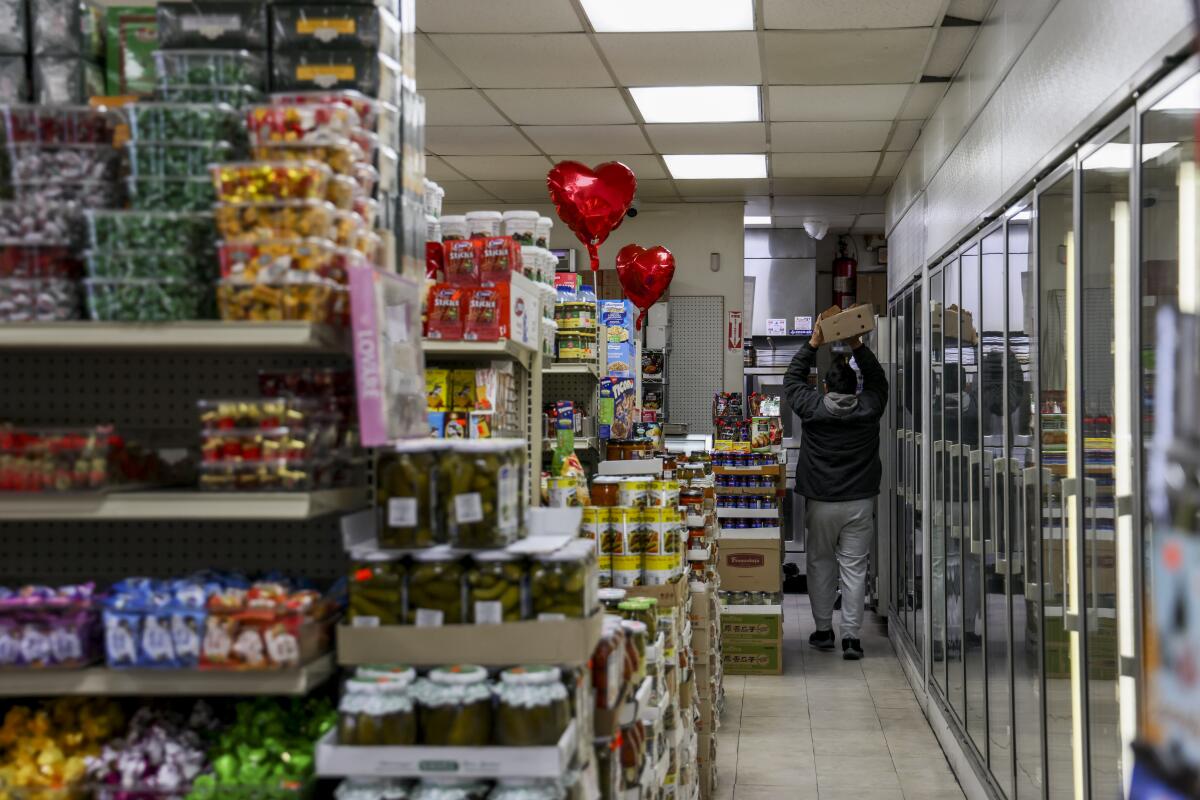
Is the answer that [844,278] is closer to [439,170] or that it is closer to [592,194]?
[439,170]

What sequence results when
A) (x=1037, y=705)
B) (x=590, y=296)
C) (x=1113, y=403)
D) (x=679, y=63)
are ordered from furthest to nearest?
(x=679, y=63)
(x=590, y=296)
(x=1037, y=705)
(x=1113, y=403)

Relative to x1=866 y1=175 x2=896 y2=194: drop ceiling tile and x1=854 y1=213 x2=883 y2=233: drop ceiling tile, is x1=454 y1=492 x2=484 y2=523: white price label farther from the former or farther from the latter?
x1=854 y1=213 x2=883 y2=233: drop ceiling tile

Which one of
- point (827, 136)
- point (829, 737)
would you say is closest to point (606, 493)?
point (829, 737)

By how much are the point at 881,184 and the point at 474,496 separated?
8163 millimetres

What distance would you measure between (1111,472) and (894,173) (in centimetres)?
657

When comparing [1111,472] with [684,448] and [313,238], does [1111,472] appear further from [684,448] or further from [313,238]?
[684,448]

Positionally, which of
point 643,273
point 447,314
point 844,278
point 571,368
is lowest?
point 571,368

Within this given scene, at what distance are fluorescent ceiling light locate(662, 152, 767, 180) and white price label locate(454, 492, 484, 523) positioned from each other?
21.8 feet

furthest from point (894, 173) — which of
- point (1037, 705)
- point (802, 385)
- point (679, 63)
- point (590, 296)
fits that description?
point (1037, 705)

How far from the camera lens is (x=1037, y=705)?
414 cm

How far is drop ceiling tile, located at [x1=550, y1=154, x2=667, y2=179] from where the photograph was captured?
877 cm

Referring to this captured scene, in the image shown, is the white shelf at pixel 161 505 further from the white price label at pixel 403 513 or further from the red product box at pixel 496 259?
the red product box at pixel 496 259

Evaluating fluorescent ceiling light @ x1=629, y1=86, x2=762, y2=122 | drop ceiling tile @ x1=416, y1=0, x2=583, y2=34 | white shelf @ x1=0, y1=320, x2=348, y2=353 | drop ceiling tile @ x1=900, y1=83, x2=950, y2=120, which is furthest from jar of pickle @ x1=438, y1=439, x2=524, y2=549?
drop ceiling tile @ x1=900, y1=83, x2=950, y2=120

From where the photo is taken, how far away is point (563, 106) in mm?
7195
